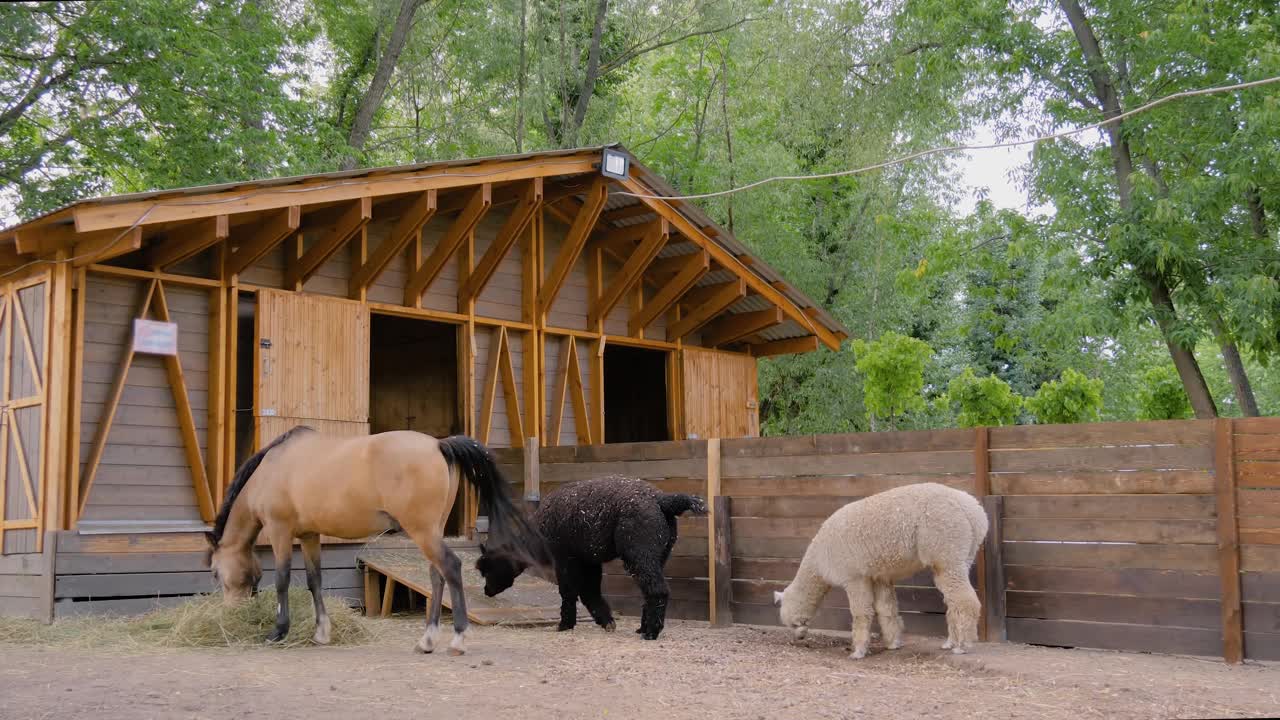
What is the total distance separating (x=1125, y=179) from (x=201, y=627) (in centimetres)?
1401

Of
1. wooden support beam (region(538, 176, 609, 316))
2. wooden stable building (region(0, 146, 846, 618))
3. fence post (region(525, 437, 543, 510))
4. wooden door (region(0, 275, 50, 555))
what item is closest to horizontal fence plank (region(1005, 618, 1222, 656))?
fence post (region(525, 437, 543, 510))

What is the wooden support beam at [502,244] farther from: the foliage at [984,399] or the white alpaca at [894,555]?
the foliage at [984,399]

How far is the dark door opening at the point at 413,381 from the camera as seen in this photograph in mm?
17547

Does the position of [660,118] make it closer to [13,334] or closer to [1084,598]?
[13,334]

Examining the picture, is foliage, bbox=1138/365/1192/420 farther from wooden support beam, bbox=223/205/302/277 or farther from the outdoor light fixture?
wooden support beam, bbox=223/205/302/277

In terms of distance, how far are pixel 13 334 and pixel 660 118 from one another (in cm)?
2209

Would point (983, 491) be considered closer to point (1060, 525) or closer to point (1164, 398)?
point (1060, 525)

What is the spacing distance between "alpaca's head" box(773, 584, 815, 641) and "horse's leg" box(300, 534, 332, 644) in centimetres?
342

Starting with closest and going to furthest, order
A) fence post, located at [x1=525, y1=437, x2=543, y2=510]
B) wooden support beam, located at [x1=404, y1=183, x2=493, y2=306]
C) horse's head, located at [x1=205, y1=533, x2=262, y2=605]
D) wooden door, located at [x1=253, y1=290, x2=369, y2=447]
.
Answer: horse's head, located at [x1=205, y1=533, x2=262, y2=605]
wooden door, located at [x1=253, y1=290, x2=369, y2=447]
fence post, located at [x1=525, y1=437, x2=543, y2=510]
wooden support beam, located at [x1=404, y1=183, x2=493, y2=306]

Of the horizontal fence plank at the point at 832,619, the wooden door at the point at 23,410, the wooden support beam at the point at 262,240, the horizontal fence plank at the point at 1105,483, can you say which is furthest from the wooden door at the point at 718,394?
the wooden door at the point at 23,410

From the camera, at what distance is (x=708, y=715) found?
19.0 feet

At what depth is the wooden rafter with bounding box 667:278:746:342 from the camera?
1533cm

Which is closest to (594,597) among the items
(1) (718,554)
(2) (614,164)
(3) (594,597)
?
(3) (594,597)

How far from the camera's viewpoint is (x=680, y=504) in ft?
30.0
